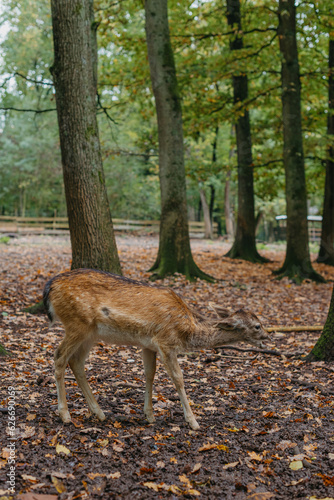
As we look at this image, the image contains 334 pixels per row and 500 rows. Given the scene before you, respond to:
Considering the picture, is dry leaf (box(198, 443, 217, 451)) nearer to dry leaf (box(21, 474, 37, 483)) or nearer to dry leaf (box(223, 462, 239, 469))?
dry leaf (box(223, 462, 239, 469))

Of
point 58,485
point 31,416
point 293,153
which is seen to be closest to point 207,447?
point 58,485

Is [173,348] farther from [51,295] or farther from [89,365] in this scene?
[89,365]

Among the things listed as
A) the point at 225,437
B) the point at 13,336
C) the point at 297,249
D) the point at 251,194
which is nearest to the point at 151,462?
the point at 225,437

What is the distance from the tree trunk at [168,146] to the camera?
472 inches

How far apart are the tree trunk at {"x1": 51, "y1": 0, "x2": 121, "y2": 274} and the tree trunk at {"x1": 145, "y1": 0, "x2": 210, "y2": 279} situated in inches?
157

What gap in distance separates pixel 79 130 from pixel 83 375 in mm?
4652

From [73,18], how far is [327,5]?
25.4 feet

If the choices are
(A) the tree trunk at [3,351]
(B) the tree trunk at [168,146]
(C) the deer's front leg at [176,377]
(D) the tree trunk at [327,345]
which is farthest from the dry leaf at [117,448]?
(B) the tree trunk at [168,146]

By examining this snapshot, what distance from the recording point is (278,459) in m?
3.89

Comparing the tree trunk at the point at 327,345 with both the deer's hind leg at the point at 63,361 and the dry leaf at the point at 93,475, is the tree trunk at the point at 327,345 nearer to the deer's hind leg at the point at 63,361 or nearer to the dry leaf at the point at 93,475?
the deer's hind leg at the point at 63,361

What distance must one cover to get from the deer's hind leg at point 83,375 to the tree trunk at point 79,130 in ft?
12.0

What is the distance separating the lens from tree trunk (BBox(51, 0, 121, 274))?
7.75m

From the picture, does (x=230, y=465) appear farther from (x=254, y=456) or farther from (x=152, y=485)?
(x=152, y=485)

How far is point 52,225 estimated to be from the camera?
34281mm
